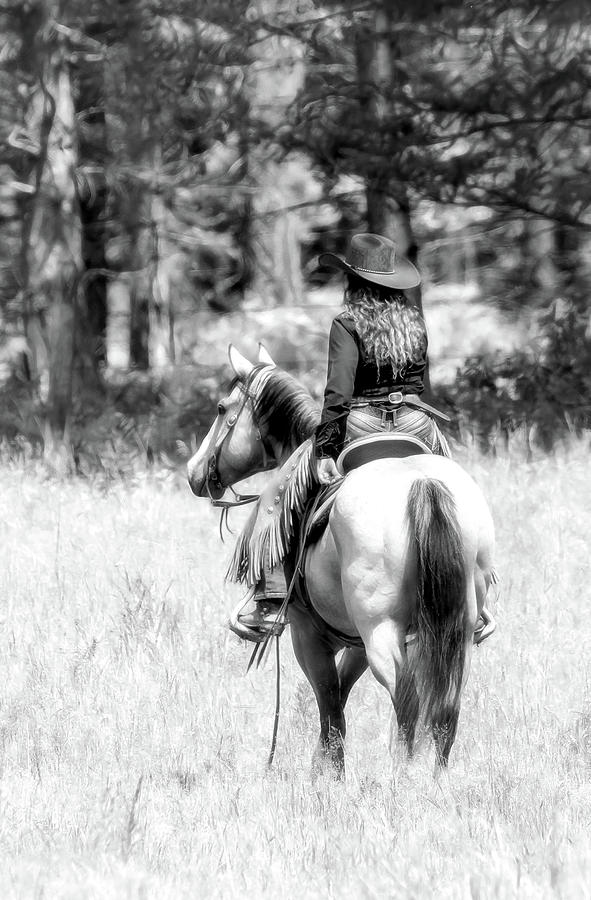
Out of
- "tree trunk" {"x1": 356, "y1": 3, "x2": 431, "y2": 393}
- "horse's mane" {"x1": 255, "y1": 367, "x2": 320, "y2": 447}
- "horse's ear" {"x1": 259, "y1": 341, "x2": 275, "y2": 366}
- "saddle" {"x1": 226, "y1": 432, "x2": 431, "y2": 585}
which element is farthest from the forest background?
"saddle" {"x1": 226, "y1": 432, "x2": 431, "y2": 585}

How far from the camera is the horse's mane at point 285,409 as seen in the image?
16.9 ft

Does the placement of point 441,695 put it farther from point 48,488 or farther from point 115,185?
point 115,185

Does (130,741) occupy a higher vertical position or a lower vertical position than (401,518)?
lower

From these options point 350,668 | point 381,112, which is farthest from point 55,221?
point 350,668

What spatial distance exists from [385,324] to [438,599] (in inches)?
44.4

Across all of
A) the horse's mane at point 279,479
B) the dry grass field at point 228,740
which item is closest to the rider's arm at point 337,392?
the horse's mane at point 279,479

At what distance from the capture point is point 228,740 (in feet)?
18.7

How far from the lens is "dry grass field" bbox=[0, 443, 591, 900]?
372 centimetres

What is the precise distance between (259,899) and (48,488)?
7.65m

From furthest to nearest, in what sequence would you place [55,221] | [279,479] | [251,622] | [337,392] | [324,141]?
[55,221], [324,141], [251,622], [279,479], [337,392]

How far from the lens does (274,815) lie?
434 centimetres

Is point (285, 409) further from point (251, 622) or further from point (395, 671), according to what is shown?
point (395, 671)

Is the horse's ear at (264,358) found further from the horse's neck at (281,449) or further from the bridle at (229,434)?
the horse's neck at (281,449)

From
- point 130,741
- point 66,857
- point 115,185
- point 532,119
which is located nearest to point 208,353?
point 115,185
